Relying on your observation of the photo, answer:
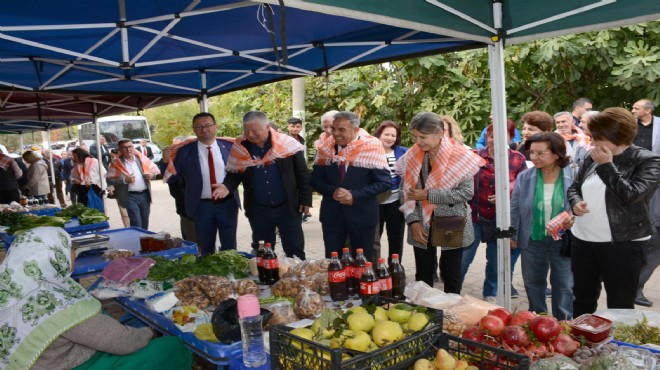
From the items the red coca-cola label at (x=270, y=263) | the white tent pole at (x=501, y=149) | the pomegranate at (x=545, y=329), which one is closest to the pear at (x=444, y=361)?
the pomegranate at (x=545, y=329)

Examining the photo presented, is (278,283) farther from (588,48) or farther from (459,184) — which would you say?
(588,48)

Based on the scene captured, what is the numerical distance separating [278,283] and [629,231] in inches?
82.1

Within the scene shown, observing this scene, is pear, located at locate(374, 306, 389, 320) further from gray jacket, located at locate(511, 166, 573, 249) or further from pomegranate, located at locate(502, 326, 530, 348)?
gray jacket, located at locate(511, 166, 573, 249)

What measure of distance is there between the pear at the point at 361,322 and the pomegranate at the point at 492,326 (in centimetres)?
50

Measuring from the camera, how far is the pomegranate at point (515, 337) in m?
2.07

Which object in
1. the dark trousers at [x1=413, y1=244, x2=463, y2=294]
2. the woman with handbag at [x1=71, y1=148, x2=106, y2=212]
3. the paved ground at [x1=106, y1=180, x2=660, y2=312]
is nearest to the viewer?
the dark trousers at [x1=413, y1=244, x2=463, y2=294]

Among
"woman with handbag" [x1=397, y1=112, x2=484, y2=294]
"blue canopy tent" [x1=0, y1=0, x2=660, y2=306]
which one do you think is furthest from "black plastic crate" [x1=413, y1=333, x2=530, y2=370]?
"woman with handbag" [x1=397, y1=112, x2=484, y2=294]

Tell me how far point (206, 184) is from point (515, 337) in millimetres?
3835

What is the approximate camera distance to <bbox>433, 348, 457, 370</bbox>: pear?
1.84m

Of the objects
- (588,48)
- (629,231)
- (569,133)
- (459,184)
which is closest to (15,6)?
(459,184)

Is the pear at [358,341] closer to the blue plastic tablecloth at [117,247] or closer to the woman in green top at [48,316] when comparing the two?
the woman in green top at [48,316]

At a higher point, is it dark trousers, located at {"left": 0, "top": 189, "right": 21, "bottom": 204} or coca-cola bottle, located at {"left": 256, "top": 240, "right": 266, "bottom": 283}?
dark trousers, located at {"left": 0, "top": 189, "right": 21, "bottom": 204}

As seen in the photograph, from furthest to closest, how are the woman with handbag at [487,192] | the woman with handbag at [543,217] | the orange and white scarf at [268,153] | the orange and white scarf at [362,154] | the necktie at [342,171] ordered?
the orange and white scarf at [268,153] < the woman with handbag at [487,192] < the necktie at [342,171] < the orange and white scarf at [362,154] < the woman with handbag at [543,217]

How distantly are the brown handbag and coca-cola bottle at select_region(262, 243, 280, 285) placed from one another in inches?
47.6
